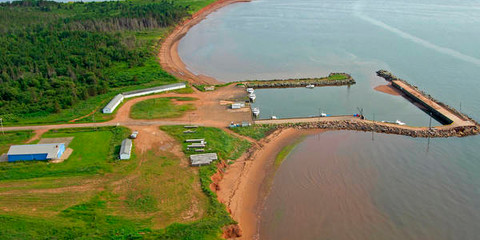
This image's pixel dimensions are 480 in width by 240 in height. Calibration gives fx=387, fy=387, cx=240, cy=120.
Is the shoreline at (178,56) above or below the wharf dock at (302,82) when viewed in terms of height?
above

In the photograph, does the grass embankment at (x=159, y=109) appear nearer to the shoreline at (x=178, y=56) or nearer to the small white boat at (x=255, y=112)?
the small white boat at (x=255, y=112)

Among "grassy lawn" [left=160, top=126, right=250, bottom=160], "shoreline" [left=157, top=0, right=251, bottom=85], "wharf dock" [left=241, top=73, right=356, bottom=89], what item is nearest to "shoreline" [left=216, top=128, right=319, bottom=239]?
"grassy lawn" [left=160, top=126, right=250, bottom=160]

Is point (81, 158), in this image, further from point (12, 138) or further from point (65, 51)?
point (65, 51)

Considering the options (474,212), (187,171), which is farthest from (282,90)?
(474,212)

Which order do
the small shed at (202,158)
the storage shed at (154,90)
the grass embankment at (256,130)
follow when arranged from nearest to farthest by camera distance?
the small shed at (202,158)
the grass embankment at (256,130)
the storage shed at (154,90)

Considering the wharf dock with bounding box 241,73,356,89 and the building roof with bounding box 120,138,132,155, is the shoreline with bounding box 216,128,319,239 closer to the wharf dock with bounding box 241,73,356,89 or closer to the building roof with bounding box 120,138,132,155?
the building roof with bounding box 120,138,132,155

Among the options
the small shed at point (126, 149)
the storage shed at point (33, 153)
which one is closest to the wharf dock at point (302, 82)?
the small shed at point (126, 149)
